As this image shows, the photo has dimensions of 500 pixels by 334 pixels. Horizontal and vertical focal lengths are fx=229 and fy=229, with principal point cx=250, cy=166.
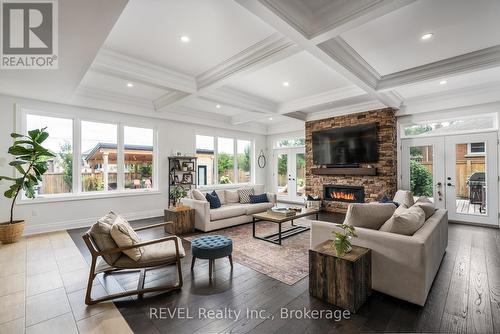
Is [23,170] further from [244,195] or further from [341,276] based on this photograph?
[341,276]

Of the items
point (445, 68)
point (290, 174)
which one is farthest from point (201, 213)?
point (445, 68)

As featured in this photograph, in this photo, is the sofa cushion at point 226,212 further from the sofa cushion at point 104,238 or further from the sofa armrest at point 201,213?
the sofa cushion at point 104,238

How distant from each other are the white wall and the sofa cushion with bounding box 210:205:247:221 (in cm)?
238

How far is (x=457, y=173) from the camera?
5.40m

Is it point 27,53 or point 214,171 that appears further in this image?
point 214,171

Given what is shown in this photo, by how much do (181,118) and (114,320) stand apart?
5.44 meters

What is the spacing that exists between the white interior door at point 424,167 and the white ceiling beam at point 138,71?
18.5 feet

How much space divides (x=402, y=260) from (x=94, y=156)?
6.21 meters

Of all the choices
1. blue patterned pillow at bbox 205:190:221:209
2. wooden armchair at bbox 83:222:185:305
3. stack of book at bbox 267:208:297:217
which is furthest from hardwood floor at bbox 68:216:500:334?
blue patterned pillow at bbox 205:190:221:209

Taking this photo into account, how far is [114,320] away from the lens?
2.05m

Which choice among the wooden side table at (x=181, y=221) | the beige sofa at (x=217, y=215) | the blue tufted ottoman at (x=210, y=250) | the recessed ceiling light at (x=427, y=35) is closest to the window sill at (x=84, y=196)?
the beige sofa at (x=217, y=215)

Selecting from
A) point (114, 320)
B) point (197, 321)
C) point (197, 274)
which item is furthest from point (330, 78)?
point (114, 320)

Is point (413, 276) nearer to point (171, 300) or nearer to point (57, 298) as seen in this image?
point (171, 300)

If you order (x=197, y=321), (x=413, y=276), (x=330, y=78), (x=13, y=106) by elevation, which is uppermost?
(x=330, y=78)
